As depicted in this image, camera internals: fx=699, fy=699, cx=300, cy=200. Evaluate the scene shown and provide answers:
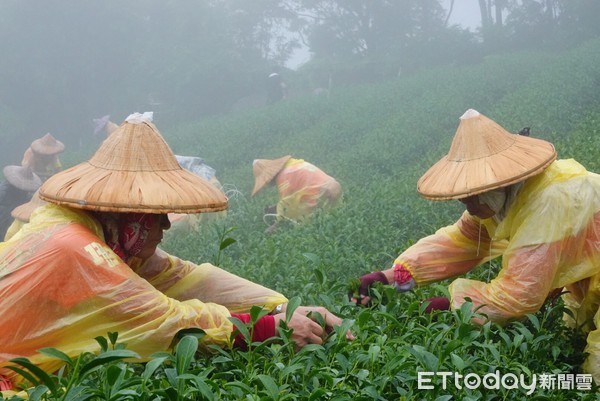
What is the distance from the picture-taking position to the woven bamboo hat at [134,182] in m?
2.09

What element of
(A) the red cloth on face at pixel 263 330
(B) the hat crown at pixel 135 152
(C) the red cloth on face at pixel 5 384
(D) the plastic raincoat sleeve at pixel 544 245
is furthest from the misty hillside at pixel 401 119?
(C) the red cloth on face at pixel 5 384

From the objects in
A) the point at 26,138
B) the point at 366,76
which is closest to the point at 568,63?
the point at 366,76

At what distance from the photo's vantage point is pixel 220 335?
6.42 ft

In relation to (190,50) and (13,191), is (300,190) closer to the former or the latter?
(13,191)

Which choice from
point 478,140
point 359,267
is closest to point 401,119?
point 359,267

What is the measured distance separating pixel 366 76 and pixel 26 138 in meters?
12.0

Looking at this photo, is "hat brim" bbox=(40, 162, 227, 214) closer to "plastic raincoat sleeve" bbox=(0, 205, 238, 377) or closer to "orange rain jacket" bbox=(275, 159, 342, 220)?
"plastic raincoat sleeve" bbox=(0, 205, 238, 377)

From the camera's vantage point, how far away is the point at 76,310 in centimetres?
199

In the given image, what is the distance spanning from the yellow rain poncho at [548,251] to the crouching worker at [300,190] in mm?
4144

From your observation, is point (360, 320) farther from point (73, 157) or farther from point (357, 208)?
point (73, 157)

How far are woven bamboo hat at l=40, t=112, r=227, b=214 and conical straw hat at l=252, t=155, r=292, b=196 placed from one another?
5.08 meters

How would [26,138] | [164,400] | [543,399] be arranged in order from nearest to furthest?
[164,400], [543,399], [26,138]

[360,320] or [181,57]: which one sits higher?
[181,57]

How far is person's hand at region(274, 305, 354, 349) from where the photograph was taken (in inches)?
76.4
